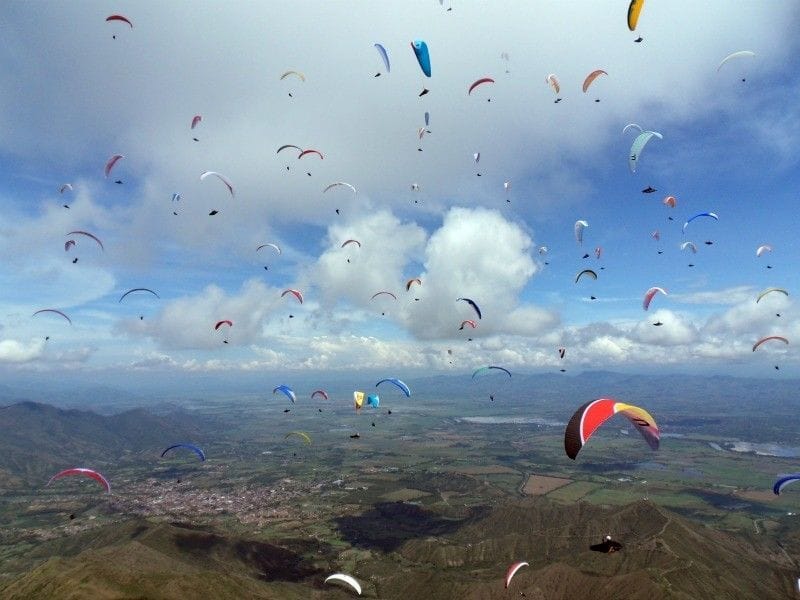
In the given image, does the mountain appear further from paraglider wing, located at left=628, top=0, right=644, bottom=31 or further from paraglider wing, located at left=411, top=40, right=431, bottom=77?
paraglider wing, located at left=628, top=0, right=644, bottom=31

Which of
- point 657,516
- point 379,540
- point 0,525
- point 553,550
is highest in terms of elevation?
point 657,516

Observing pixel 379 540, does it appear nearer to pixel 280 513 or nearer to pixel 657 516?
pixel 280 513

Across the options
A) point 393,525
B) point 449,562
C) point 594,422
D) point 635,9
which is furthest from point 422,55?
point 393,525

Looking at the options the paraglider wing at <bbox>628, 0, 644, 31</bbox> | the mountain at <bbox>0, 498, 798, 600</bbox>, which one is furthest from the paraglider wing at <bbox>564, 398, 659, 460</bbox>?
the mountain at <bbox>0, 498, 798, 600</bbox>

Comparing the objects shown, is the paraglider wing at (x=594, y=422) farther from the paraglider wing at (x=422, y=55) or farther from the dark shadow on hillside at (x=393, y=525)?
the dark shadow on hillside at (x=393, y=525)

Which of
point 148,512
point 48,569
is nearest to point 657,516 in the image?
point 48,569

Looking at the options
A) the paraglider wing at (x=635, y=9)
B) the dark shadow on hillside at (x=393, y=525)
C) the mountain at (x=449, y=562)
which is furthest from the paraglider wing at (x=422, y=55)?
the dark shadow on hillside at (x=393, y=525)
